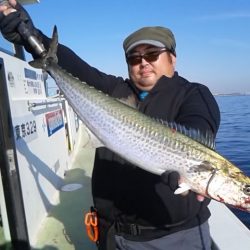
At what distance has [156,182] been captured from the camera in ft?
9.23

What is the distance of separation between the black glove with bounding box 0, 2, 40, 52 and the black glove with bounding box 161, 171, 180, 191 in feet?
5.30

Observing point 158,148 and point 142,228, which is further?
point 142,228

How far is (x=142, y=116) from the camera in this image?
254 cm

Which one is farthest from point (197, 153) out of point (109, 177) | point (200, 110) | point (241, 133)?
point (241, 133)

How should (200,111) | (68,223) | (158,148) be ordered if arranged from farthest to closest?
(68,223) → (200,111) → (158,148)

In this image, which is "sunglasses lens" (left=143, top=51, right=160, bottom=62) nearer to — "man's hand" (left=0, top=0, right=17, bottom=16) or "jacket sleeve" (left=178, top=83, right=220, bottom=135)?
"jacket sleeve" (left=178, top=83, right=220, bottom=135)

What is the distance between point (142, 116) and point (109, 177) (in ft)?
2.25

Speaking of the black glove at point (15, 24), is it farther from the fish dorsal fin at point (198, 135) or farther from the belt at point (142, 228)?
the belt at point (142, 228)

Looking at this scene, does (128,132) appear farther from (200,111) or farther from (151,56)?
(151,56)

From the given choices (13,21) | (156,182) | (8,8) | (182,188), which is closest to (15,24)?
(13,21)

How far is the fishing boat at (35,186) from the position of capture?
13.1ft

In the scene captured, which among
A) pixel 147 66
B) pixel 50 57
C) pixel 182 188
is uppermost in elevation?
pixel 50 57

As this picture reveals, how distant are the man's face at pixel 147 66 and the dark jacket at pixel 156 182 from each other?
7 centimetres

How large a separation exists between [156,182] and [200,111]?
63 cm
